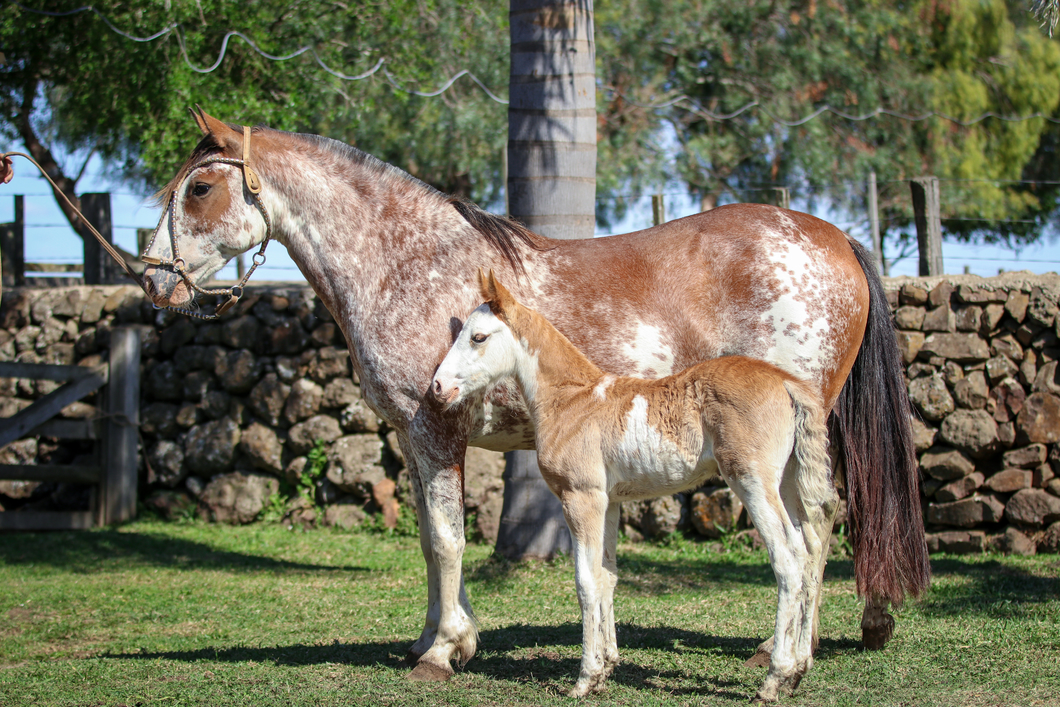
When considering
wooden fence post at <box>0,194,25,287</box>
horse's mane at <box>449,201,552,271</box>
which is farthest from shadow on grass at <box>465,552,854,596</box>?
wooden fence post at <box>0,194,25,287</box>

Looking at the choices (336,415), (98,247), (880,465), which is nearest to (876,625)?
(880,465)

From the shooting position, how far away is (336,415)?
29.7 ft

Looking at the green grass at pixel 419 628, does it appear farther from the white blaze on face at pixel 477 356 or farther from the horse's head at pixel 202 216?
the horse's head at pixel 202 216

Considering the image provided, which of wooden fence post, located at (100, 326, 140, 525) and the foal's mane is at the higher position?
the foal's mane

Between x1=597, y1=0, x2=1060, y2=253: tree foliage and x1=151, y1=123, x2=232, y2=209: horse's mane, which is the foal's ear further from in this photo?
x1=597, y1=0, x2=1060, y2=253: tree foliage

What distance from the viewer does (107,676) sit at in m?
4.40

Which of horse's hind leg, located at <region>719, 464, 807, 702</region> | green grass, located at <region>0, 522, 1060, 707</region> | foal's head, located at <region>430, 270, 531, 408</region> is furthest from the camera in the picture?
green grass, located at <region>0, 522, 1060, 707</region>

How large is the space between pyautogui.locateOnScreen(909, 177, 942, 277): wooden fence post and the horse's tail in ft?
12.9

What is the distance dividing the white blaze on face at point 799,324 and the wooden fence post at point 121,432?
736cm

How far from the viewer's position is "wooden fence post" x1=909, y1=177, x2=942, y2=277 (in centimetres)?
814

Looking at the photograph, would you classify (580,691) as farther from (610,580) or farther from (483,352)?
(483,352)

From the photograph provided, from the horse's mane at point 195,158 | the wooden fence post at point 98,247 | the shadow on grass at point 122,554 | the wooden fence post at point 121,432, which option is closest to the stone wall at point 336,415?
the wooden fence post at point 121,432

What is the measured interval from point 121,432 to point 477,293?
6.38 metres

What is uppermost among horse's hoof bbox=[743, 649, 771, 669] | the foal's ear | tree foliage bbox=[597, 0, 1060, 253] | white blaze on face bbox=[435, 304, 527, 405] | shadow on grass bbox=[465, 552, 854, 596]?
tree foliage bbox=[597, 0, 1060, 253]
